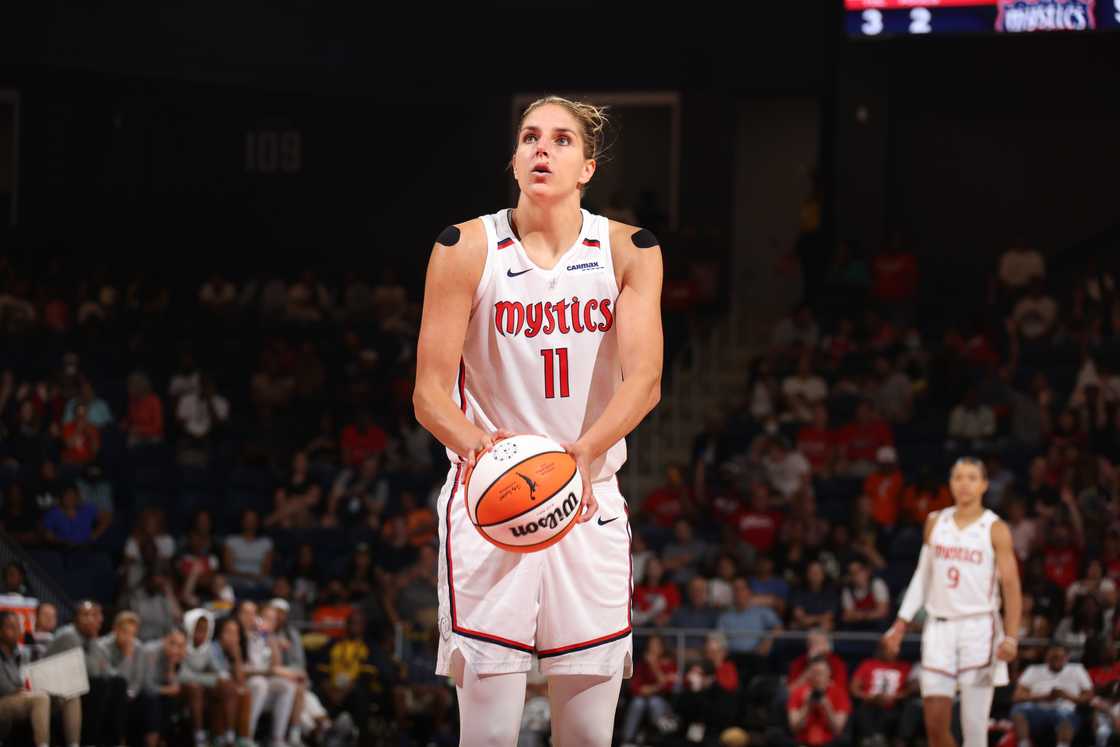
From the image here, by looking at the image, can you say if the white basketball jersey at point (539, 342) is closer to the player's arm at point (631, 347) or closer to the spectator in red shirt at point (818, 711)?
the player's arm at point (631, 347)

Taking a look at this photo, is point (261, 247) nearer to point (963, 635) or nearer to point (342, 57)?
point (342, 57)

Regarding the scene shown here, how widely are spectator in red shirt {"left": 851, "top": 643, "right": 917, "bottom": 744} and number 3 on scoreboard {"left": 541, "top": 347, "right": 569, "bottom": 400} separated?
8105mm

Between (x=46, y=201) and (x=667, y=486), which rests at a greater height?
(x=46, y=201)

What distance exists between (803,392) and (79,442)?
6.80m

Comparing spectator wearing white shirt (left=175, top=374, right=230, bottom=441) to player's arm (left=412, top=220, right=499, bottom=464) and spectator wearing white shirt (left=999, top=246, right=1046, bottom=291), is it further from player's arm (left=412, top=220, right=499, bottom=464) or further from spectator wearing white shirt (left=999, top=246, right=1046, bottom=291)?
player's arm (left=412, top=220, right=499, bottom=464)

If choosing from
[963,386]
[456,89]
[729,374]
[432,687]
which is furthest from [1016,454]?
[456,89]

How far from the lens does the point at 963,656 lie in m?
8.91

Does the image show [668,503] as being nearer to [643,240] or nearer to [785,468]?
[785,468]

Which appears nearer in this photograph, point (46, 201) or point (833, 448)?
point (833, 448)

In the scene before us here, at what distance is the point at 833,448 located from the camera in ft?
49.8

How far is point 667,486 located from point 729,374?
3.23m

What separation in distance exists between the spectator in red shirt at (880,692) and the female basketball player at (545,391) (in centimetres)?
784

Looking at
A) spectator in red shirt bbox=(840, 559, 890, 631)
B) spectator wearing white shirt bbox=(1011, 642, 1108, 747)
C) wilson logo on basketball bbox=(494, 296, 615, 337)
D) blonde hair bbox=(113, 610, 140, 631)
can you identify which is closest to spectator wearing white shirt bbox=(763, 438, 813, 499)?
spectator in red shirt bbox=(840, 559, 890, 631)

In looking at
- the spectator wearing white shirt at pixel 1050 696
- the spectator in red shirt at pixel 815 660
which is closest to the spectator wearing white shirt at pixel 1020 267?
the spectator wearing white shirt at pixel 1050 696
